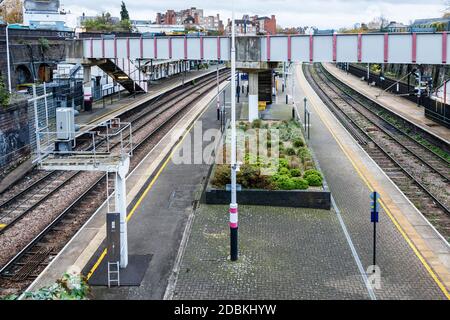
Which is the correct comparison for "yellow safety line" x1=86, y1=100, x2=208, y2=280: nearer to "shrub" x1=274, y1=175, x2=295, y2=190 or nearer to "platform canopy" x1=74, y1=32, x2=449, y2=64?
"shrub" x1=274, y1=175, x2=295, y2=190

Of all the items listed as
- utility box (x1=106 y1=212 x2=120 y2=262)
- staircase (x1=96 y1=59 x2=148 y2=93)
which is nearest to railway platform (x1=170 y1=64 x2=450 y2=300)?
utility box (x1=106 y1=212 x2=120 y2=262)

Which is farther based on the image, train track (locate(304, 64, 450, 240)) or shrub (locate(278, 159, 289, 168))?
shrub (locate(278, 159, 289, 168))

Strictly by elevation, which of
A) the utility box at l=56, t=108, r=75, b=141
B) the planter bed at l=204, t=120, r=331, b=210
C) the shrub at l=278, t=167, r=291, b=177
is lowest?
the planter bed at l=204, t=120, r=331, b=210

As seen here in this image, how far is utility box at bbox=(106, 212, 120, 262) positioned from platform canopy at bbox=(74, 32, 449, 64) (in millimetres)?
18681

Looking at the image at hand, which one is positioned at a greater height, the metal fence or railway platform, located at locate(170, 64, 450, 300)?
the metal fence

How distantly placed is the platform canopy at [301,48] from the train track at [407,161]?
4.77 meters

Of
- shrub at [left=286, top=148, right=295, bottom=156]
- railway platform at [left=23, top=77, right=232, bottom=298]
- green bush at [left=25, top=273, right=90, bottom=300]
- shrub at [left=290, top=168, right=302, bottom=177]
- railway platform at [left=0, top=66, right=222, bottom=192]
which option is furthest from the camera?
shrub at [left=286, top=148, right=295, bottom=156]

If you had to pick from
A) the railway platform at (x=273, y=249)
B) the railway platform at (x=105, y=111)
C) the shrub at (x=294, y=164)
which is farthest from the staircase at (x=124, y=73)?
the railway platform at (x=273, y=249)

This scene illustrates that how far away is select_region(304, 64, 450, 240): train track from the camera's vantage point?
21031mm

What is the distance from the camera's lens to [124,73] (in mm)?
52250

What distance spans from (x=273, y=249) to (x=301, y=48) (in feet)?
59.1

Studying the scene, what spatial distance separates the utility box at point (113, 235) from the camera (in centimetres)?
1445

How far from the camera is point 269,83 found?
45844 mm
